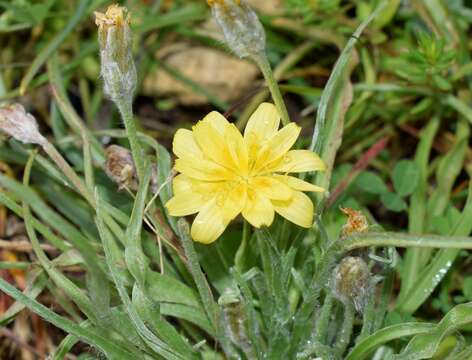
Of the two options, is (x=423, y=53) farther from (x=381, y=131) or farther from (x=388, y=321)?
(x=388, y=321)

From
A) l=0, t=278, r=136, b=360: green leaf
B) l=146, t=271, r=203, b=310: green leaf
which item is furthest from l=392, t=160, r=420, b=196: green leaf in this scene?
l=0, t=278, r=136, b=360: green leaf

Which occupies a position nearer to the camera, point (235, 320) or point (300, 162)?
point (300, 162)

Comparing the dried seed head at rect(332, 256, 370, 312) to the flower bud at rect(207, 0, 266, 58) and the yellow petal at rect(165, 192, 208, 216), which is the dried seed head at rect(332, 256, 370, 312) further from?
the flower bud at rect(207, 0, 266, 58)

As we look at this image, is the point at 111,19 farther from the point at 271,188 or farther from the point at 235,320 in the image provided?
the point at 235,320

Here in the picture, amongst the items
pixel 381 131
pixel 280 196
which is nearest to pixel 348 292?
pixel 280 196

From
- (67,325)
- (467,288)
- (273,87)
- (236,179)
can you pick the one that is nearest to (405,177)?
(467,288)
